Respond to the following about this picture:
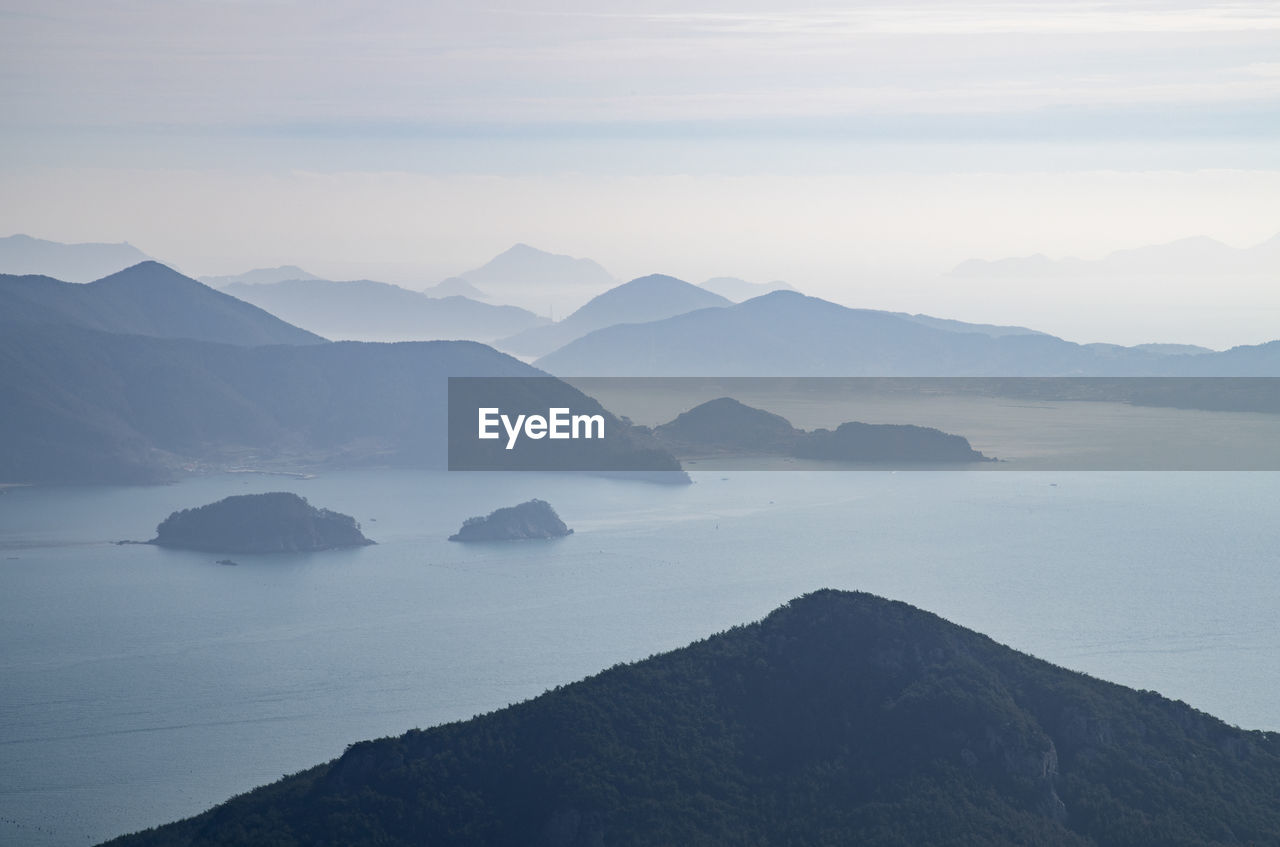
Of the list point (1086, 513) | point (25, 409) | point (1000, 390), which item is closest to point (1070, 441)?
point (1086, 513)

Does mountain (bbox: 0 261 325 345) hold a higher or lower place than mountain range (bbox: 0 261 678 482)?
higher

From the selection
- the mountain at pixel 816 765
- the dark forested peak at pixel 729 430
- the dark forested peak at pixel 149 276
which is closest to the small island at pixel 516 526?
the dark forested peak at pixel 729 430

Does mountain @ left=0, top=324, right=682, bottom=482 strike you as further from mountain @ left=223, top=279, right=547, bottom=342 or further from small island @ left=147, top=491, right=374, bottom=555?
mountain @ left=223, top=279, right=547, bottom=342

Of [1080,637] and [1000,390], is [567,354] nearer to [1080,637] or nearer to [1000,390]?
[1000,390]

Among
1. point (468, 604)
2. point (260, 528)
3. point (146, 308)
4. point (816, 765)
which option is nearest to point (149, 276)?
point (146, 308)

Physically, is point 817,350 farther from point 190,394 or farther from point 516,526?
point 516,526

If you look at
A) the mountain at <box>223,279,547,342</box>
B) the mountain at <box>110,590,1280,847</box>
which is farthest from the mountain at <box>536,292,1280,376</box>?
the mountain at <box>110,590,1280,847</box>

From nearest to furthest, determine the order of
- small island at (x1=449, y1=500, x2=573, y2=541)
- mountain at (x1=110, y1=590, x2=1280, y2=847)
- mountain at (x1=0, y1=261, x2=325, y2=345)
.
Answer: mountain at (x1=110, y1=590, x2=1280, y2=847) < small island at (x1=449, y1=500, x2=573, y2=541) < mountain at (x1=0, y1=261, x2=325, y2=345)
